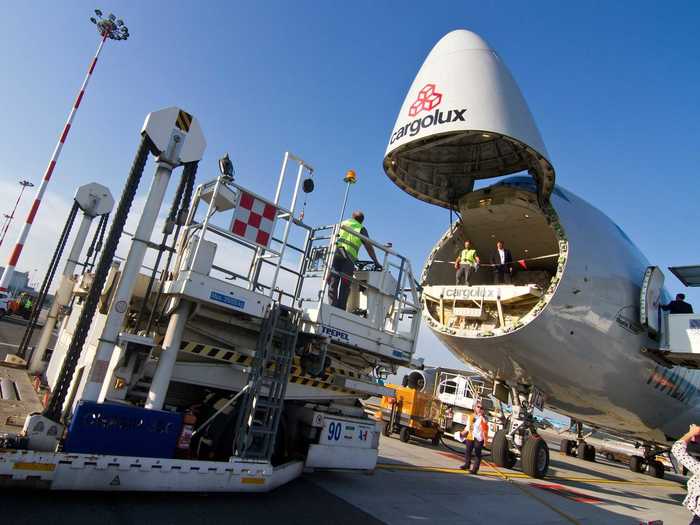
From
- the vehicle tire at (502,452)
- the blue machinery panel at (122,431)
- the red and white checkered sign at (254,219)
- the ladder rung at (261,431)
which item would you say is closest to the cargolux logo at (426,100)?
the red and white checkered sign at (254,219)

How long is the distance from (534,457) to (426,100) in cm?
790

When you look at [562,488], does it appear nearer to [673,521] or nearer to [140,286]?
[673,521]

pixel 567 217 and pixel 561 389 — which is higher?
pixel 567 217

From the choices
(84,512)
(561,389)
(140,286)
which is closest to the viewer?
(84,512)

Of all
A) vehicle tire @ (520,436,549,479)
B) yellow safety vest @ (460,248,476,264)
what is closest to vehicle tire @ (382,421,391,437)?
vehicle tire @ (520,436,549,479)

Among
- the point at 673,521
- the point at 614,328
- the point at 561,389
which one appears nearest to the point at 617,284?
the point at 614,328

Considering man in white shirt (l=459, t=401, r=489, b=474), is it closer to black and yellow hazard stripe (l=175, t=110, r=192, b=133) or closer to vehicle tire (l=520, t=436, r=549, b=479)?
vehicle tire (l=520, t=436, r=549, b=479)

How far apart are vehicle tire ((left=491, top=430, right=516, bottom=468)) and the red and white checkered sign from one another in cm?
798

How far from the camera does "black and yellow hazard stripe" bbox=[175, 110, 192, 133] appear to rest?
5066 millimetres

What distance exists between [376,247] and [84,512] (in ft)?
15.5

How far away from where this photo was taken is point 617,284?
926cm

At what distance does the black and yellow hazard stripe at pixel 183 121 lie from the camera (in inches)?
199

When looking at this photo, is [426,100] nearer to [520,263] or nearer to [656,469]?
[520,263]

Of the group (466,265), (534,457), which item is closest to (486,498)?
(534,457)
